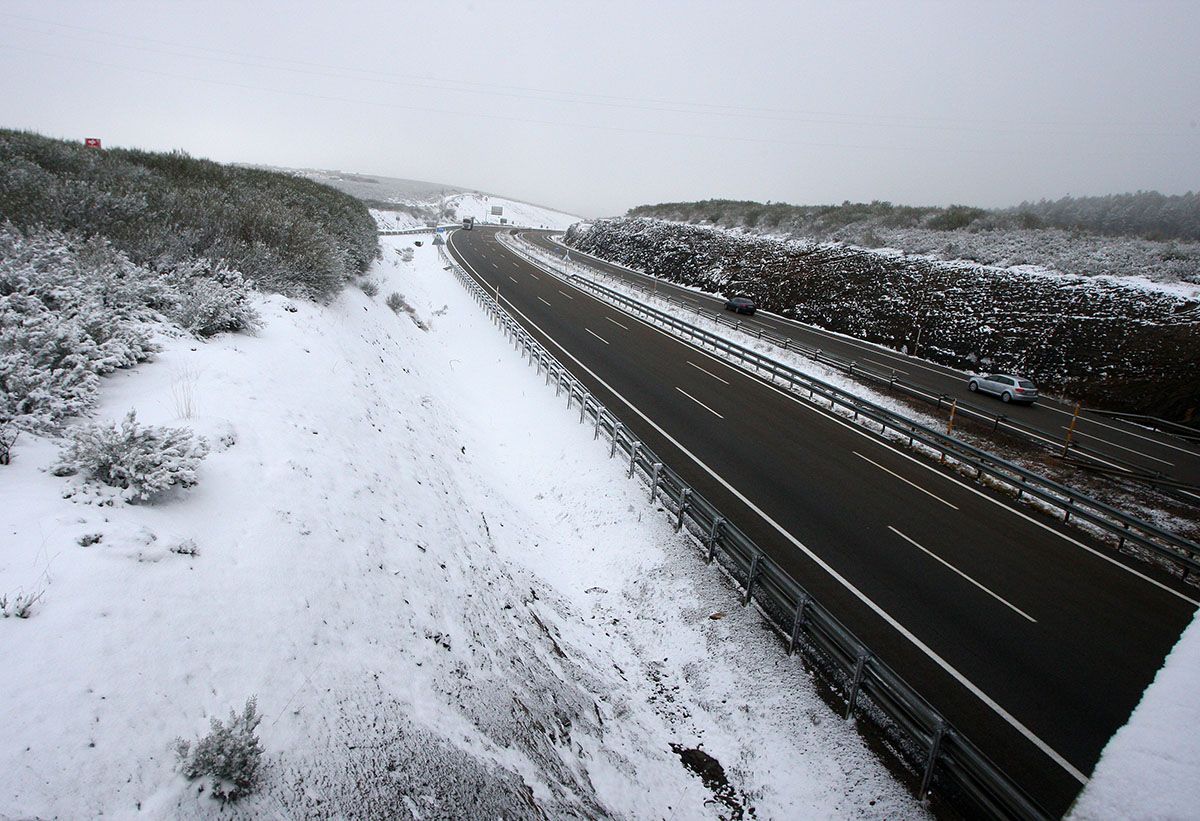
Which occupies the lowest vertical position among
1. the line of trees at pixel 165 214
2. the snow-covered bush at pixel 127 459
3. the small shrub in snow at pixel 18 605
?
the small shrub in snow at pixel 18 605

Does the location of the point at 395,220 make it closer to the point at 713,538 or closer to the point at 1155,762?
the point at 713,538

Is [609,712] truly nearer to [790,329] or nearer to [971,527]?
[971,527]

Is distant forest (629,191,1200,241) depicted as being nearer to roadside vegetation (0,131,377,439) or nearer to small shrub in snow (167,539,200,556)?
roadside vegetation (0,131,377,439)

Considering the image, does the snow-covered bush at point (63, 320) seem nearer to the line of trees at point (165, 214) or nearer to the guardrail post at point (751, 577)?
the line of trees at point (165, 214)

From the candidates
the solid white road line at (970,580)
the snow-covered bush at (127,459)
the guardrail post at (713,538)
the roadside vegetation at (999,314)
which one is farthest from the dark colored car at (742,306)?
the snow-covered bush at (127,459)

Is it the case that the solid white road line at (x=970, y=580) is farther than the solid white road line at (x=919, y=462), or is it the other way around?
the solid white road line at (x=919, y=462)

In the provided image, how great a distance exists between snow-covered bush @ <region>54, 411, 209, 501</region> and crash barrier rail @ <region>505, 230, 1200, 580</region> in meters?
16.3

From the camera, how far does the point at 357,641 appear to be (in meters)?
5.16

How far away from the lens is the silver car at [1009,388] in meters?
22.0

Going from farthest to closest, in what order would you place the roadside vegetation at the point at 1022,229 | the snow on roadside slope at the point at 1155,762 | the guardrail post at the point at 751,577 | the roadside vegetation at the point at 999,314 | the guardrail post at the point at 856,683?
the roadside vegetation at the point at 1022,229 → the roadside vegetation at the point at 999,314 → the guardrail post at the point at 751,577 → the guardrail post at the point at 856,683 → the snow on roadside slope at the point at 1155,762

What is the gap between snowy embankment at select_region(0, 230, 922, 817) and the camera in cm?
359

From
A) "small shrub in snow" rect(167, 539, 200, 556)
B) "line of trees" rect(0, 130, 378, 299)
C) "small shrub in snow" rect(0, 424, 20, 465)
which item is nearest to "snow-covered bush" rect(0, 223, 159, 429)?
"small shrub in snow" rect(0, 424, 20, 465)

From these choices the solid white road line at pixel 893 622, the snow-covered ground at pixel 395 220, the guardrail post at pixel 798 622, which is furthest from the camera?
the snow-covered ground at pixel 395 220

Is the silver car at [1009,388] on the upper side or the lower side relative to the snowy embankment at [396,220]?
lower
